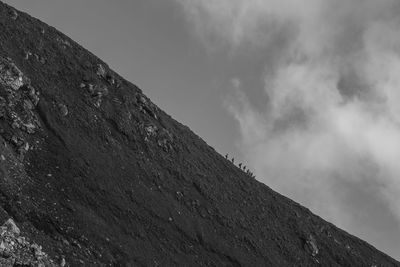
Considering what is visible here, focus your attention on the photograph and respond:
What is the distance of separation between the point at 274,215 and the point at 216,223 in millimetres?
17710

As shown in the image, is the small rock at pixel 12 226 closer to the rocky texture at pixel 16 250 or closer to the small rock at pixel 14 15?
the rocky texture at pixel 16 250

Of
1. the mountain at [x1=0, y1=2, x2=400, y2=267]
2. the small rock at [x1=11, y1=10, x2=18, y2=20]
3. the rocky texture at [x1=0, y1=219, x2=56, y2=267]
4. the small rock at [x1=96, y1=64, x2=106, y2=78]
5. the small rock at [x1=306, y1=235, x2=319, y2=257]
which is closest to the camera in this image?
the rocky texture at [x1=0, y1=219, x2=56, y2=267]

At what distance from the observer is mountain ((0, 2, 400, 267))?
135 ft

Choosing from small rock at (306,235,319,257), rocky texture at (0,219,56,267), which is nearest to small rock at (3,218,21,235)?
rocky texture at (0,219,56,267)

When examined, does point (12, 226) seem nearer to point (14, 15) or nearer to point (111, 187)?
point (111, 187)

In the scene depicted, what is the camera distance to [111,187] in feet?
176

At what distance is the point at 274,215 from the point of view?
254 feet

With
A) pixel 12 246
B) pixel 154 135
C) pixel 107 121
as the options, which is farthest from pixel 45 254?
pixel 154 135

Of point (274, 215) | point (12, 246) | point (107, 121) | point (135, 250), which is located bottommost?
point (12, 246)

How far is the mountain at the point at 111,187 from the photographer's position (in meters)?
41.2

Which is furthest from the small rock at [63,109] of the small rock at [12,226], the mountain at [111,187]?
the small rock at [12,226]

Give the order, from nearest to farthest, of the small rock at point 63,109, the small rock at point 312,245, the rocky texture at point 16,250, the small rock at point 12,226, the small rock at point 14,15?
1. the rocky texture at point 16,250
2. the small rock at point 12,226
3. the small rock at point 63,109
4. the small rock at point 14,15
5. the small rock at point 312,245

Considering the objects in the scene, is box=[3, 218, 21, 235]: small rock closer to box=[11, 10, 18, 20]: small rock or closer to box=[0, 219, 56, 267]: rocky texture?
box=[0, 219, 56, 267]: rocky texture

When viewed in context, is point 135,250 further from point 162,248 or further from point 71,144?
point 71,144
